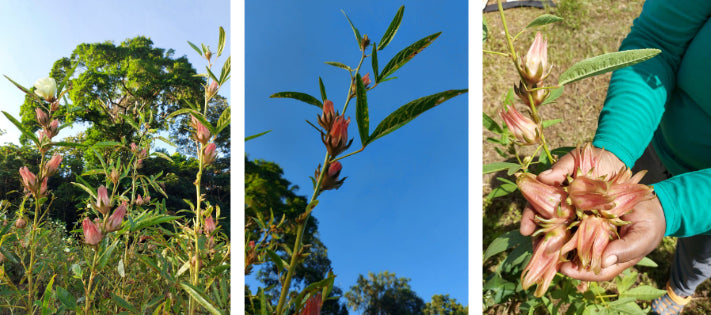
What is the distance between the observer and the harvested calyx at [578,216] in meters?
0.30

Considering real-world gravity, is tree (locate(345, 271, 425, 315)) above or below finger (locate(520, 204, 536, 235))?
below

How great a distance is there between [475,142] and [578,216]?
11cm

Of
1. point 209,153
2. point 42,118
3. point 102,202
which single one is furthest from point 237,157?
point 42,118

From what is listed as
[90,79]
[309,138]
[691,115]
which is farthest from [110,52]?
[691,115]

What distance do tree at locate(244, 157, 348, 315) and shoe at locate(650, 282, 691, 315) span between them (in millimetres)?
1121

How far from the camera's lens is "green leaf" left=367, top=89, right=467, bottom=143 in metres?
0.26

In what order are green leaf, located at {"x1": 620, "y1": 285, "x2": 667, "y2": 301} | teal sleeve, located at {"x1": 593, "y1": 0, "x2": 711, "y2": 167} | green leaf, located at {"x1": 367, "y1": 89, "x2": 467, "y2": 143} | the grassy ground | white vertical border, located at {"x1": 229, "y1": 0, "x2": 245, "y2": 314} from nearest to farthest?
1. green leaf, located at {"x1": 367, "y1": 89, "x2": 467, "y2": 143}
2. white vertical border, located at {"x1": 229, "y1": 0, "x2": 245, "y2": 314}
3. teal sleeve, located at {"x1": 593, "y1": 0, "x2": 711, "y2": 167}
4. green leaf, located at {"x1": 620, "y1": 285, "x2": 667, "y2": 301}
5. the grassy ground

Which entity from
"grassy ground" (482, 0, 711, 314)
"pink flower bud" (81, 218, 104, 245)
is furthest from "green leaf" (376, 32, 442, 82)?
"grassy ground" (482, 0, 711, 314)

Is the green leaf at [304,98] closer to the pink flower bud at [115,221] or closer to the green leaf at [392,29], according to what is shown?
the green leaf at [392,29]

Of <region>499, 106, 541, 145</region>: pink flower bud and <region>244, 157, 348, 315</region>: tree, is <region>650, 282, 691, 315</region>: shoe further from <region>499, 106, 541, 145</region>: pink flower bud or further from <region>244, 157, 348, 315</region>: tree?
<region>244, 157, 348, 315</region>: tree

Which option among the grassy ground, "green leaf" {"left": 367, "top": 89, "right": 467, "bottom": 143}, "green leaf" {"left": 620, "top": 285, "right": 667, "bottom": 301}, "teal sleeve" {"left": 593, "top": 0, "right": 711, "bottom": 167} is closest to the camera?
"green leaf" {"left": 367, "top": 89, "right": 467, "bottom": 143}

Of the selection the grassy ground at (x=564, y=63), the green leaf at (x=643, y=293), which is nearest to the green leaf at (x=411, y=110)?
the green leaf at (x=643, y=293)

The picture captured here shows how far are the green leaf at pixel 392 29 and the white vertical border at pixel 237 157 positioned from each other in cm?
17

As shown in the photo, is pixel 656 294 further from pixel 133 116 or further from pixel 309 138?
pixel 133 116
